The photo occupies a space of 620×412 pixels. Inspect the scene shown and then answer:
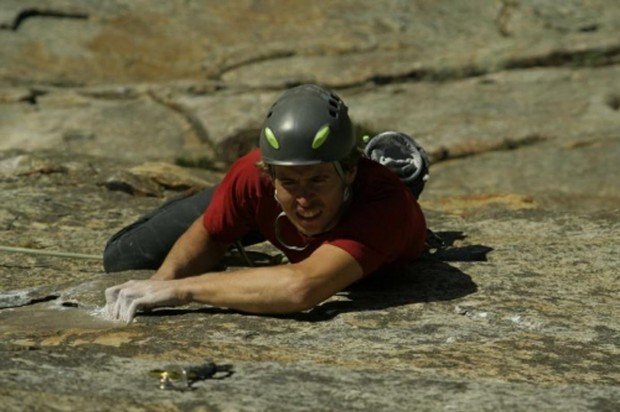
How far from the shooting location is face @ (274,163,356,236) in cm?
630

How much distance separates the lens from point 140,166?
34.9 ft

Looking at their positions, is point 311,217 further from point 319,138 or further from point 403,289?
point 403,289

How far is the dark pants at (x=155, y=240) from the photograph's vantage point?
7695mm

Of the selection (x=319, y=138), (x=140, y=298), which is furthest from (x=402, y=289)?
(x=140, y=298)

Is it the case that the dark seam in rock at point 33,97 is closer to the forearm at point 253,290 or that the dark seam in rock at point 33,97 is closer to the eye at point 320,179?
the forearm at point 253,290

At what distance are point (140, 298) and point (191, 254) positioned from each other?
2.61 feet

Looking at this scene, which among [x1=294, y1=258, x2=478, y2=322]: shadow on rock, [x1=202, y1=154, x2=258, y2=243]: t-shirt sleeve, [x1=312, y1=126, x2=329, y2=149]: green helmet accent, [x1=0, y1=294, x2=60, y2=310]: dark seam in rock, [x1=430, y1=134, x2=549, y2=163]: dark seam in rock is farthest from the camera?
[x1=430, y1=134, x2=549, y2=163]: dark seam in rock

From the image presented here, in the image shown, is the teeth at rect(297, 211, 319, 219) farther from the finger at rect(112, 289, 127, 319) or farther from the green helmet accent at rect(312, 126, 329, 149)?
→ the finger at rect(112, 289, 127, 319)

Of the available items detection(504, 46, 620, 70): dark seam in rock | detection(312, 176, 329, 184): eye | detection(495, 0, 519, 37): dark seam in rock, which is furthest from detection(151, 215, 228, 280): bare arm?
detection(495, 0, 519, 37): dark seam in rock

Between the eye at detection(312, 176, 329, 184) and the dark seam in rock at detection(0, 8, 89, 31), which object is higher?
the eye at detection(312, 176, 329, 184)

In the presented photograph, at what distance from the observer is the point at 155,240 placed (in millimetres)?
7727

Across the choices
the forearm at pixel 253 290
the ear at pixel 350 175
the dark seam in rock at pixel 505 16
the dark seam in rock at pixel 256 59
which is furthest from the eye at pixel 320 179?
the dark seam in rock at pixel 505 16

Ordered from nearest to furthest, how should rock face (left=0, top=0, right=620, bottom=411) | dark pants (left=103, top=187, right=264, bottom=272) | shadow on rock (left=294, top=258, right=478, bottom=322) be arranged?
rock face (left=0, top=0, right=620, bottom=411), shadow on rock (left=294, top=258, right=478, bottom=322), dark pants (left=103, top=187, right=264, bottom=272)

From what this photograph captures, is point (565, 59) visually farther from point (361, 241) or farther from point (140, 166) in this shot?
point (361, 241)
